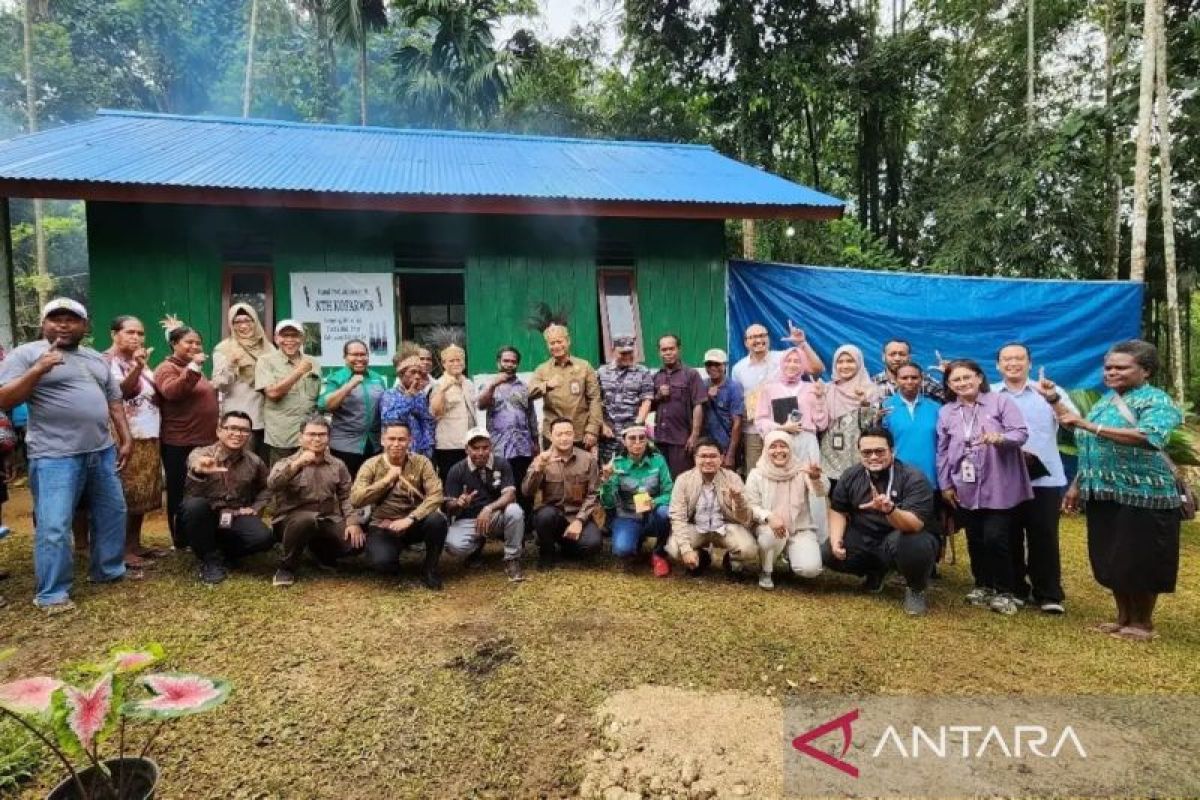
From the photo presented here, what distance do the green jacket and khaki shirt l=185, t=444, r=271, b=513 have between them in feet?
7.22

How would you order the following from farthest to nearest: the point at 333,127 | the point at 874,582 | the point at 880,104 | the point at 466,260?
the point at 880,104 < the point at 333,127 < the point at 466,260 < the point at 874,582

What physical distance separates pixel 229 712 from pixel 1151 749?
3635 millimetres

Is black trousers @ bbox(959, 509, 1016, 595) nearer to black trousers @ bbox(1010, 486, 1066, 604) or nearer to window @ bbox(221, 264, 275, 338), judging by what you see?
black trousers @ bbox(1010, 486, 1066, 604)

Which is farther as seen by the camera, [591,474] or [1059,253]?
[1059,253]

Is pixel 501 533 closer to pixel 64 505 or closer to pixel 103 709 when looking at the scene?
pixel 64 505

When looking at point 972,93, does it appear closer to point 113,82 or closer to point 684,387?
point 684,387

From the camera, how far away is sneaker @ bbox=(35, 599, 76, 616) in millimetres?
3513

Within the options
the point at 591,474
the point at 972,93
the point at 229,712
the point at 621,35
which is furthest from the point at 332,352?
the point at 972,93

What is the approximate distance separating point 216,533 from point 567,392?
2425 millimetres

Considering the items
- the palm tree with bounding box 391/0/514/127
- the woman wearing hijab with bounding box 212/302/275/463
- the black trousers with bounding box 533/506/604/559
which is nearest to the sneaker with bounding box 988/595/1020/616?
the black trousers with bounding box 533/506/604/559

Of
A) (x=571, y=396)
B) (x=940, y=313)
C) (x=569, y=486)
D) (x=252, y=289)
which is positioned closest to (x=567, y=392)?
(x=571, y=396)

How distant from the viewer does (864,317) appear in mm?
7055

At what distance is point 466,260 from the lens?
6.44 meters

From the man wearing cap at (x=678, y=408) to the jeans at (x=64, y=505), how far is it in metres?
3.49
